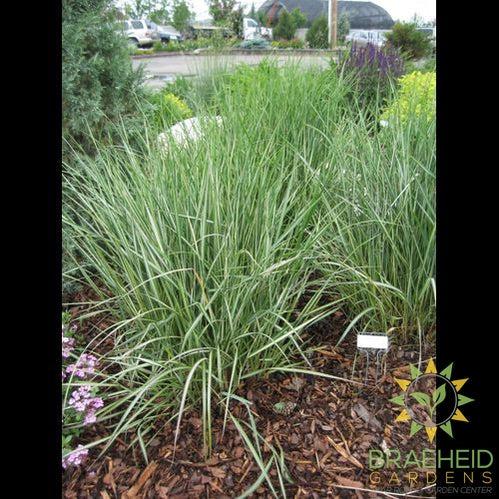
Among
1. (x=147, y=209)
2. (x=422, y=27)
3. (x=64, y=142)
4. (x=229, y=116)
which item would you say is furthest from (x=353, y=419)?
(x=422, y=27)

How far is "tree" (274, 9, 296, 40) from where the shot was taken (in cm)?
1669

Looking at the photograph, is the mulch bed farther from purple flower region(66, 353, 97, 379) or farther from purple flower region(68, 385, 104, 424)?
purple flower region(66, 353, 97, 379)

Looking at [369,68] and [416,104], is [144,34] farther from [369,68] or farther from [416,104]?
[416,104]

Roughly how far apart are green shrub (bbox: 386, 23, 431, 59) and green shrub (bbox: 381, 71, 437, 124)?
7351 mm

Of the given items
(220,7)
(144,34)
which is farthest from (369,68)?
(144,34)

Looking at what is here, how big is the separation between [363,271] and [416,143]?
759 mm

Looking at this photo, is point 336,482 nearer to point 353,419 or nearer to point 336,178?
point 353,419

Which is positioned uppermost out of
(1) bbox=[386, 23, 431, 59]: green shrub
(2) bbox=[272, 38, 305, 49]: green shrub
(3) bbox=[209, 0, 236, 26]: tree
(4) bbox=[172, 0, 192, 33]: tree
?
(4) bbox=[172, 0, 192, 33]: tree

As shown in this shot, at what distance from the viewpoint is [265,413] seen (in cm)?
176

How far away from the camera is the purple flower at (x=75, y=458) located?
5.01 ft

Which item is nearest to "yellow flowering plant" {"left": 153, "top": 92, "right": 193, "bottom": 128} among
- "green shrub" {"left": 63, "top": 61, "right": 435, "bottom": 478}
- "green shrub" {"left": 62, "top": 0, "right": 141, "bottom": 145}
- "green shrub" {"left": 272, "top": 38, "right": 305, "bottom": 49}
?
"green shrub" {"left": 62, "top": 0, "right": 141, "bottom": 145}

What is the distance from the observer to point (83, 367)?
1.86 m

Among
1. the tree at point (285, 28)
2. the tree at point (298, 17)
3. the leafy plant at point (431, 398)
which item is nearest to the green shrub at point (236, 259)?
the leafy plant at point (431, 398)
